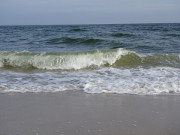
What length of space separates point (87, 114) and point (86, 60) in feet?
16.1

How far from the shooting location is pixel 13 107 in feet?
11.7

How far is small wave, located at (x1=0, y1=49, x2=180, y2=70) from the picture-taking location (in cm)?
760

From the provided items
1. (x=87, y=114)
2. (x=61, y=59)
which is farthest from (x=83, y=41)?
(x=87, y=114)

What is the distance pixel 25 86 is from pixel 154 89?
2.58 meters

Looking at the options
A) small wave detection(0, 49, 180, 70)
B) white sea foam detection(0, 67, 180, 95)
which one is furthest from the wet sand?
small wave detection(0, 49, 180, 70)

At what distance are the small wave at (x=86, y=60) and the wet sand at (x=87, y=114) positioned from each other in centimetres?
337

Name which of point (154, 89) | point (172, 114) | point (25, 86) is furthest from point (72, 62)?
point (172, 114)

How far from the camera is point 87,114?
126 inches

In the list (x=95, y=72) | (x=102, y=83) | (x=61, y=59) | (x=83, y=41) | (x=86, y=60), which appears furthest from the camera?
(x=83, y=41)

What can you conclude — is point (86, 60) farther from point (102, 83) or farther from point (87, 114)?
point (87, 114)

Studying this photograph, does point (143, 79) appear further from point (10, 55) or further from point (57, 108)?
point (10, 55)

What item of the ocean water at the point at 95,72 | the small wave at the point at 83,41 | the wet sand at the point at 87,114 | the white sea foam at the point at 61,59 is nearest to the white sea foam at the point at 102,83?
the ocean water at the point at 95,72

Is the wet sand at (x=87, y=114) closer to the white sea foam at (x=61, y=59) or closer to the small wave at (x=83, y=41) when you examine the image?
the white sea foam at (x=61, y=59)

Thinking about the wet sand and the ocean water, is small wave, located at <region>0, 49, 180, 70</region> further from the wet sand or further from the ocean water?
the wet sand
